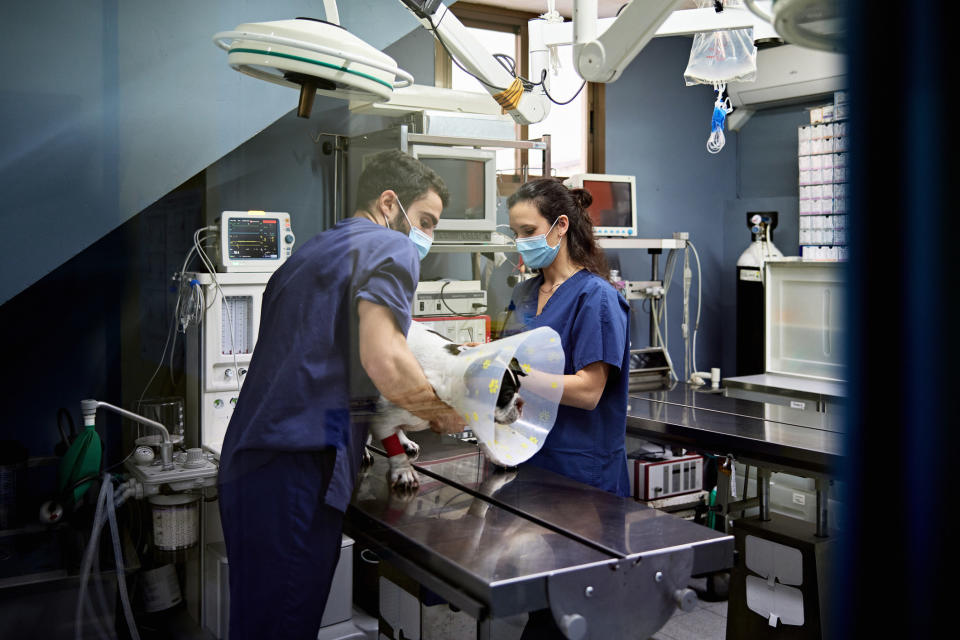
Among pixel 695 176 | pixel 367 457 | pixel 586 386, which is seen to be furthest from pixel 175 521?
pixel 695 176

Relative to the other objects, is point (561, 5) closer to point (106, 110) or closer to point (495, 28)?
point (495, 28)

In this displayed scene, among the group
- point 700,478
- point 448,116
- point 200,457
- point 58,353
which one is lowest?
point 700,478

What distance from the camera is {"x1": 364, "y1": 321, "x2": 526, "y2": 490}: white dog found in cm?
106

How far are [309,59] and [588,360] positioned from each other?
791 mm

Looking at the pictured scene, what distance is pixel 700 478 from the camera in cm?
337

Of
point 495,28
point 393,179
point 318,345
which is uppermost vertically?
point 495,28

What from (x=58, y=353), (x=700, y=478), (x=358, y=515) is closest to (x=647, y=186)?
(x=700, y=478)

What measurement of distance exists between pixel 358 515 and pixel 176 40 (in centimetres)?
72

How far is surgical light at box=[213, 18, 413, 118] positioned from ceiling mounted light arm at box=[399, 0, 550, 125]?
19 centimetres

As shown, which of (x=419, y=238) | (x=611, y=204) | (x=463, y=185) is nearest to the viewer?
(x=419, y=238)

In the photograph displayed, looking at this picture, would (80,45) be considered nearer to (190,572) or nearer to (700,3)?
(190,572)

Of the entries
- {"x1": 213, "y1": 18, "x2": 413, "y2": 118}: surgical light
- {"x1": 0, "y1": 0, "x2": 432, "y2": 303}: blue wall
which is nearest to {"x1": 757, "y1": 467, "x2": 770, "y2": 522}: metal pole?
{"x1": 213, "y1": 18, "x2": 413, "y2": 118}: surgical light

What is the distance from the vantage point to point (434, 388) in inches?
42.0

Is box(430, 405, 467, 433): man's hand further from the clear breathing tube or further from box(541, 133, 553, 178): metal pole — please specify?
box(541, 133, 553, 178): metal pole
